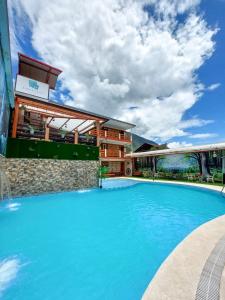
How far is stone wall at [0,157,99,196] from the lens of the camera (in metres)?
9.73

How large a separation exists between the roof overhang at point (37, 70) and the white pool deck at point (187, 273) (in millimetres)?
18605

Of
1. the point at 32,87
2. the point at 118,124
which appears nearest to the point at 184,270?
the point at 32,87

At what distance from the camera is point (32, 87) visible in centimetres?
1593

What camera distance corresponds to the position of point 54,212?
7.02m

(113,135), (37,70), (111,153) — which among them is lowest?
(111,153)

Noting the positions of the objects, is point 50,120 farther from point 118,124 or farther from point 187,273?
point 187,273

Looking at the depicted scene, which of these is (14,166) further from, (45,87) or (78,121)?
(45,87)

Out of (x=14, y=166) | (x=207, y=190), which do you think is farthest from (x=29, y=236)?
(x=207, y=190)

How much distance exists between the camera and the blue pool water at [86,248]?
2.66 metres

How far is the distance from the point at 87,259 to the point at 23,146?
915cm

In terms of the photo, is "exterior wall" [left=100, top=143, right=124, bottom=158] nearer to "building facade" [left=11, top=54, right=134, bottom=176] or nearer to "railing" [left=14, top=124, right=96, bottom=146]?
"building facade" [left=11, top=54, right=134, bottom=176]

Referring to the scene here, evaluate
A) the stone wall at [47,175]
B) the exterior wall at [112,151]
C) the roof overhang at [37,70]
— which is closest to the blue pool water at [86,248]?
the stone wall at [47,175]

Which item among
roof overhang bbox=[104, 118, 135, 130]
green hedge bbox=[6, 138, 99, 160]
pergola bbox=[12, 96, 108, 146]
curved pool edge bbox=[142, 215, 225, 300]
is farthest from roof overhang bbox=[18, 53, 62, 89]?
curved pool edge bbox=[142, 215, 225, 300]

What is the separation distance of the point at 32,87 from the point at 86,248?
55.4 feet
